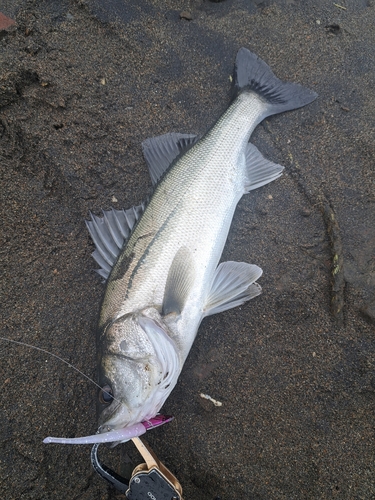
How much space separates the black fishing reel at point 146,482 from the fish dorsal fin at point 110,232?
3.95ft

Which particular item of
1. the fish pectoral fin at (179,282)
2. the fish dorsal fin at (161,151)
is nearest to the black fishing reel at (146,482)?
the fish pectoral fin at (179,282)

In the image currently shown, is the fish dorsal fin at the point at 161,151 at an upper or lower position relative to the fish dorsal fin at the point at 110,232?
upper

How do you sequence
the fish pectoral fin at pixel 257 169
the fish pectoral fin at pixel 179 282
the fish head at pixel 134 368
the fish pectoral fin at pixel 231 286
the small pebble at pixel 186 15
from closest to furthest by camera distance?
the fish head at pixel 134 368
the fish pectoral fin at pixel 179 282
the fish pectoral fin at pixel 231 286
the fish pectoral fin at pixel 257 169
the small pebble at pixel 186 15

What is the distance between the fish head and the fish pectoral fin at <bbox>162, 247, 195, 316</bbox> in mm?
113

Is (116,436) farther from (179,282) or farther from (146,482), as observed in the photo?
(179,282)

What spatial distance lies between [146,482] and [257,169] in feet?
7.51

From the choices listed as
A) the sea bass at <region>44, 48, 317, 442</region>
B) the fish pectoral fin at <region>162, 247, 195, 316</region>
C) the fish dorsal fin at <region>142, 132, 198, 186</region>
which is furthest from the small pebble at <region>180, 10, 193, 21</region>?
the fish pectoral fin at <region>162, 247, 195, 316</region>

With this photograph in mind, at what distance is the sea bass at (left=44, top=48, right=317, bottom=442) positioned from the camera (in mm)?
2336

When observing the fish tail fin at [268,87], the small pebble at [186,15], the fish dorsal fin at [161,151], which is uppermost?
the small pebble at [186,15]

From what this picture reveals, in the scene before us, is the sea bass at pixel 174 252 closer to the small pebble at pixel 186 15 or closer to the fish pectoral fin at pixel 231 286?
the fish pectoral fin at pixel 231 286

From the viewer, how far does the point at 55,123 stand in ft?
10.1

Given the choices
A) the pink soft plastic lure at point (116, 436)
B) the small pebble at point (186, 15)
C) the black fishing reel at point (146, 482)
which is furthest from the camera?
the small pebble at point (186, 15)

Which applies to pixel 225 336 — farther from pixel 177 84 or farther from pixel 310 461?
pixel 177 84

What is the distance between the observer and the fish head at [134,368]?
2.26 meters
